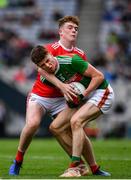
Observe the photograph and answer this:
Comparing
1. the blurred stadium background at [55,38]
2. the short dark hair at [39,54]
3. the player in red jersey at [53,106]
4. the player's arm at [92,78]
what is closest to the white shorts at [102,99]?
the player's arm at [92,78]

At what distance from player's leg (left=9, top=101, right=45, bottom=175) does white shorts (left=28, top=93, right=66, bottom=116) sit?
8 centimetres

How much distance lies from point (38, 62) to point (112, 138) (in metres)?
16.3

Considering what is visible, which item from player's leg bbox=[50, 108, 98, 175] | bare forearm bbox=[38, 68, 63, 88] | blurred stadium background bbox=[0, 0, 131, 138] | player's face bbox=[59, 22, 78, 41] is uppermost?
player's face bbox=[59, 22, 78, 41]

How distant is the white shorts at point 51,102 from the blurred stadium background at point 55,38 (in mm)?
15162

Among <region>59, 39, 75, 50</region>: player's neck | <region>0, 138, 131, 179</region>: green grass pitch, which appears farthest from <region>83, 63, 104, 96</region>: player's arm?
<region>0, 138, 131, 179</region>: green grass pitch

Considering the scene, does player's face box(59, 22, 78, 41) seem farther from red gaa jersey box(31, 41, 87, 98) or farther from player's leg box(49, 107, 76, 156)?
player's leg box(49, 107, 76, 156)

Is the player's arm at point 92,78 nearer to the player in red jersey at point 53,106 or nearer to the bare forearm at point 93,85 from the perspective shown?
the bare forearm at point 93,85

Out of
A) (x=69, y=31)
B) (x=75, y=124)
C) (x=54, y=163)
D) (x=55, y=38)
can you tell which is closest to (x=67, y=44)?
(x=69, y=31)

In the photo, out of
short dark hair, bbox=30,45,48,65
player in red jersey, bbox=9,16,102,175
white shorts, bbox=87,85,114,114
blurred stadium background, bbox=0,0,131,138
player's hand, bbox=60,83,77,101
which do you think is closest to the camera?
short dark hair, bbox=30,45,48,65

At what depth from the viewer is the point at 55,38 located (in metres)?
29.9

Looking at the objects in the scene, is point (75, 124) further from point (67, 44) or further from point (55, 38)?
point (55, 38)

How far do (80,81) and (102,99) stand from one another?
407mm

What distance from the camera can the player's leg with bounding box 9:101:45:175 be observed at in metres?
11.3

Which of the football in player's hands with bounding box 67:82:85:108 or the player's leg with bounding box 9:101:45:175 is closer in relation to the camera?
the football in player's hands with bounding box 67:82:85:108
